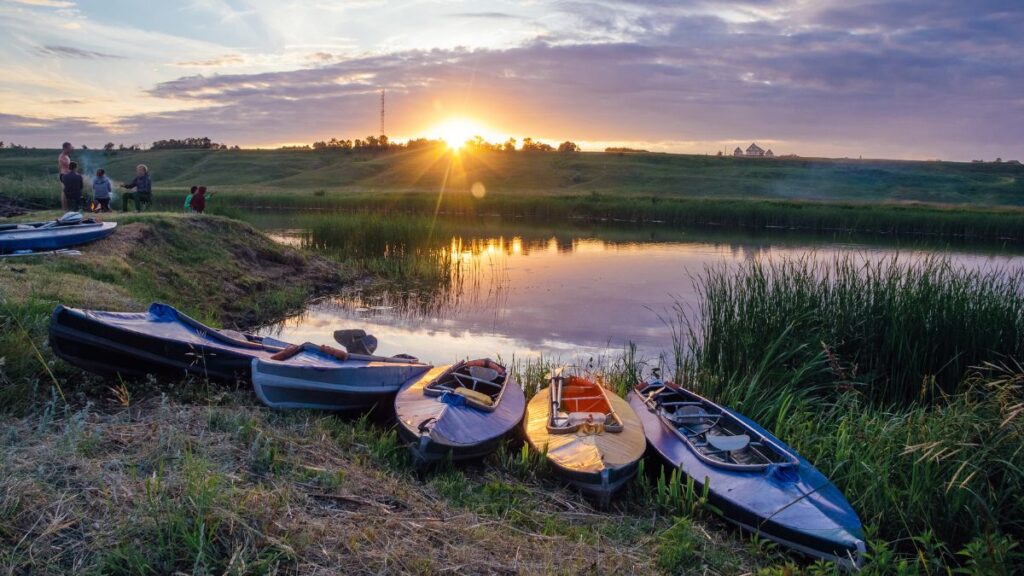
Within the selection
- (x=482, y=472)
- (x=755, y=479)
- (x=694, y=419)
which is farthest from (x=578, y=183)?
(x=755, y=479)

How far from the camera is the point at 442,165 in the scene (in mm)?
82812

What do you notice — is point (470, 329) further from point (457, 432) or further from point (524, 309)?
point (457, 432)

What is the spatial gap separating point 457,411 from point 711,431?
95.6 inches

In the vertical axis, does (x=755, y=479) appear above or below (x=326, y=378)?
below

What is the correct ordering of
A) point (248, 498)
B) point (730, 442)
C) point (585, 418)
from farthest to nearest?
1. point (585, 418)
2. point (730, 442)
3. point (248, 498)

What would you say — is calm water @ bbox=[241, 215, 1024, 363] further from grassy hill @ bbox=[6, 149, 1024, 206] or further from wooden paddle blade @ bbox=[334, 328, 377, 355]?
grassy hill @ bbox=[6, 149, 1024, 206]

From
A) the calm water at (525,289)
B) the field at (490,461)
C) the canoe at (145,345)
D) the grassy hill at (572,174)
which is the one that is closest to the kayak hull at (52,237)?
the field at (490,461)

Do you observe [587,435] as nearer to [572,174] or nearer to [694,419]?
[694,419]

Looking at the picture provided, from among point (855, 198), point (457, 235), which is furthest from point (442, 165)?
point (457, 235)

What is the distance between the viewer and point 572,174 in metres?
79.2

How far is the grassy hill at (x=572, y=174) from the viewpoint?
67.9 meters

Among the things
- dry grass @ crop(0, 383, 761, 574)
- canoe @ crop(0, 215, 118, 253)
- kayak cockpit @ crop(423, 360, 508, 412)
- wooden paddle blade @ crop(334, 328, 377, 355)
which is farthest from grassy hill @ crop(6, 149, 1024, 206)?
dry grass @ crop(0, 383, 761, 574)

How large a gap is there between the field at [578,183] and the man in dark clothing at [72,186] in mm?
24016

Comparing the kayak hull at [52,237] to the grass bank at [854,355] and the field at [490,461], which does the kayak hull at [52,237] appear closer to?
the field at [490,461]
